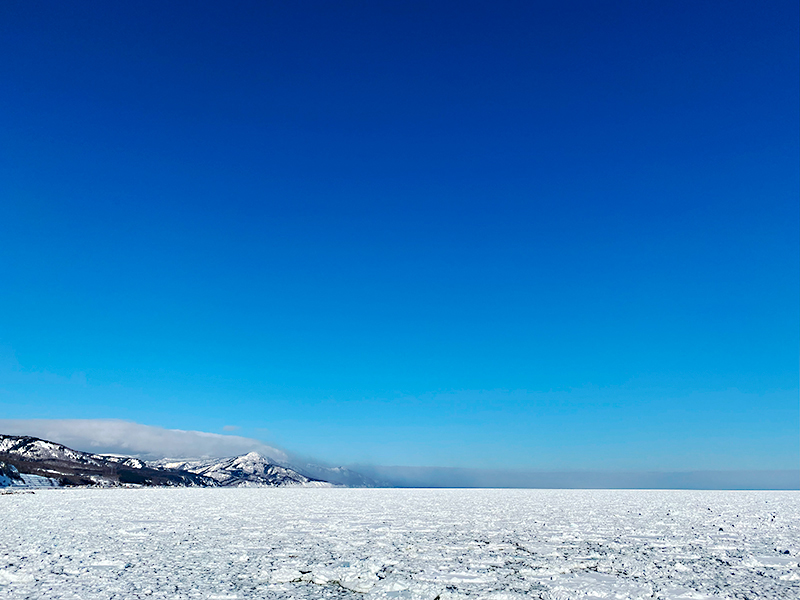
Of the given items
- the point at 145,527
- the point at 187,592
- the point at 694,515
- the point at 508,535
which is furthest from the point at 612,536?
the point at 145,527

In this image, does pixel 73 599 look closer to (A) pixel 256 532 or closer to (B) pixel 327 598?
(B) pixel 327 598

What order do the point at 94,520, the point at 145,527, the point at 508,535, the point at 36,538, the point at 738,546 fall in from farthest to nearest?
the point at 94,520 < the point at 145,527 < the point at 508,535 < the point at 36,538 < the point at 738,546

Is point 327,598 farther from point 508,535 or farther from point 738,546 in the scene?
point 738,546

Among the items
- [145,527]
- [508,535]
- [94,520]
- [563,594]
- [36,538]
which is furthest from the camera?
[94,520]

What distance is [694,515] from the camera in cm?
2470

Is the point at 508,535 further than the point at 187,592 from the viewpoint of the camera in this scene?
Yes

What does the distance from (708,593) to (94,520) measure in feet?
76.6

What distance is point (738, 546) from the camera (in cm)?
1469

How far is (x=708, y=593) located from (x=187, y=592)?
1002 cm

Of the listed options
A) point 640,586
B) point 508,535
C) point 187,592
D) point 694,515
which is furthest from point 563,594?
point 694,515

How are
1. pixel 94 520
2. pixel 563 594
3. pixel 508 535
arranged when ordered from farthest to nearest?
pixel 94 520, pixel 508 535, pixel 563 594

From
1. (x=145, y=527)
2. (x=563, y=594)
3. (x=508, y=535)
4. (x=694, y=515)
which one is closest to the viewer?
(x=563, y=594)

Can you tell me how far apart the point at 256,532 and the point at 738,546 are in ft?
51.3

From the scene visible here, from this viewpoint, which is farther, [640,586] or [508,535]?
[508,535]
